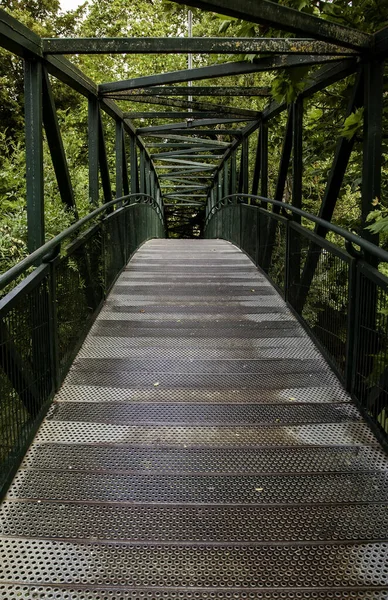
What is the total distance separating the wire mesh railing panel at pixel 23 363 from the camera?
2572 millimetres

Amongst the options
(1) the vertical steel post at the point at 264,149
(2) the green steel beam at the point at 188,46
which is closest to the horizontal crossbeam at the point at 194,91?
(1) the vertical steel post at the point at 264,149

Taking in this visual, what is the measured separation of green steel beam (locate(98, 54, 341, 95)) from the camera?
473 centimetres

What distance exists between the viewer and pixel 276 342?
454 cm

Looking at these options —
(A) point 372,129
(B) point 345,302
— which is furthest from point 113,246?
(B) point 345,302

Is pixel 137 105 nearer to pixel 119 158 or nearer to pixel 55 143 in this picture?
pixel 119 158

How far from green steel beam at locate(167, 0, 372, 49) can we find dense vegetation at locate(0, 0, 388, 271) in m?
0.14

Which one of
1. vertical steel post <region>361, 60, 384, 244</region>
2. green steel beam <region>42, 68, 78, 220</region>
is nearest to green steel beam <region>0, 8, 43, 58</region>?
green steel beam <region>42, 68, 78, 220</region>

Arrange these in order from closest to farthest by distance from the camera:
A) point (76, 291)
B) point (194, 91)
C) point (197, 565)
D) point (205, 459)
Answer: point (197, 565) → point (205, 459) → point (76, 291) → point (194, 91)

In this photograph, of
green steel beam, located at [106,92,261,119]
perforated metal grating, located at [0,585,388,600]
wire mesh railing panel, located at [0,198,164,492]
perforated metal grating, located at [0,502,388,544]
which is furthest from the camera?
green steel beam, located at [106,92,261,119]

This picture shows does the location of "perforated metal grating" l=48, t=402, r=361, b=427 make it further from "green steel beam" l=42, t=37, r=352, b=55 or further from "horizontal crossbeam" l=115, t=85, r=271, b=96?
"horizontal crossbeam" l=115, t=85, r=271, b=96

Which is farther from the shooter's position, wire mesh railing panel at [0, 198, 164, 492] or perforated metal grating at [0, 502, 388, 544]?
wire mesh railing panel at [0, 198, 164, 492]

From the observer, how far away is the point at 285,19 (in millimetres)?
3391

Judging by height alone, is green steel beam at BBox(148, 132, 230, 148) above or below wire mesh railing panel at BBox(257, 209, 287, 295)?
above

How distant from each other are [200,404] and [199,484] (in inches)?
33.8
